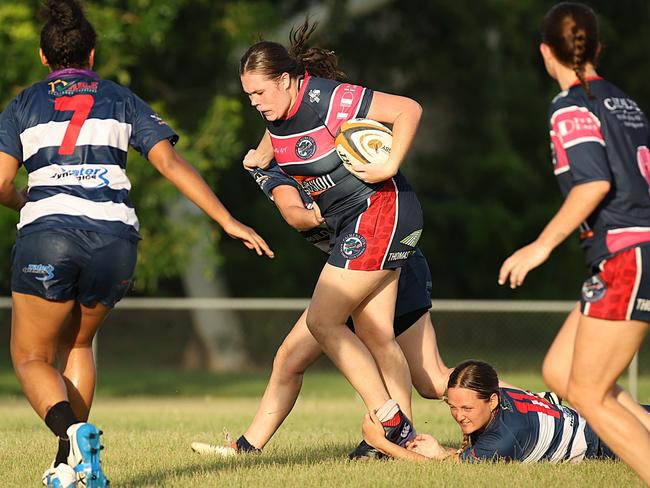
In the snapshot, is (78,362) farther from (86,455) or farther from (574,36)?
(574,36)

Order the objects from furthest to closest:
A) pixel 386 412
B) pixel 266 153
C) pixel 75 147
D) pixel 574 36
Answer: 1. pixel 266 153
2. pixel 386 412
3. pixel 75 147
4. pixel 574 36

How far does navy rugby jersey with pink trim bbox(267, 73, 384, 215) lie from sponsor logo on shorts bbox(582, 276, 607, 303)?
5.53 feet

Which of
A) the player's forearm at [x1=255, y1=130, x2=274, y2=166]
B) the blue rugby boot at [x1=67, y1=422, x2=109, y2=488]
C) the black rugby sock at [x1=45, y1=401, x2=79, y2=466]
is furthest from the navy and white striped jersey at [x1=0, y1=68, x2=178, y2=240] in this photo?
the player's forearm at [x1=255, y1=130, x2=274, y2=166]

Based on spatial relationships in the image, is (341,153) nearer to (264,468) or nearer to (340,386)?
(264,468)

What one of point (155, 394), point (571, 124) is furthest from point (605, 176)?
point (155, 394)

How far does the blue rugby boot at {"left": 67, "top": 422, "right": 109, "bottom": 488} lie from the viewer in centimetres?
489

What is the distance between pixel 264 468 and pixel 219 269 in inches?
669

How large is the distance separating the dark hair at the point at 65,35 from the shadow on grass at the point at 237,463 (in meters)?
2.07

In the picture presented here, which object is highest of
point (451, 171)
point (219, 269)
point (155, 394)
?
point (451, 171)

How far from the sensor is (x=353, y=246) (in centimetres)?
617

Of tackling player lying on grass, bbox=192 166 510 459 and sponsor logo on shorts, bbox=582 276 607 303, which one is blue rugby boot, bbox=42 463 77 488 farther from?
sponsor logo on shorts, bbox=582 276 607 303

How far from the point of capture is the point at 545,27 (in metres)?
5.04

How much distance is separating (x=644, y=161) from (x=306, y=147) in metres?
2.02

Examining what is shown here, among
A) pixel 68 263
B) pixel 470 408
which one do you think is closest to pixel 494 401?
pixel 470 408
